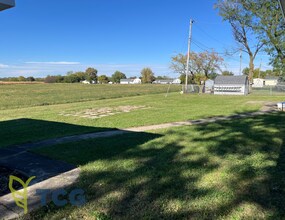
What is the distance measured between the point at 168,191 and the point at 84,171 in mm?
1432

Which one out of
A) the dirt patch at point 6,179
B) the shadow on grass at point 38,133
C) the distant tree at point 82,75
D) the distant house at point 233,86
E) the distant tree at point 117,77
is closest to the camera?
the dirt patch at point 6,179

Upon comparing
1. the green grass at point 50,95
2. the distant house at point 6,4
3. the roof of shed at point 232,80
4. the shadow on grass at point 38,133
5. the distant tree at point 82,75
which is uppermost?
the distant tree at point 82,75

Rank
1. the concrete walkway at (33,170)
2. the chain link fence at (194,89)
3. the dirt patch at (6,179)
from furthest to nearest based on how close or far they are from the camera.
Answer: the chain link fence at (194,89), the dirt patch at (6,179), the concrete walkway at (33,170)

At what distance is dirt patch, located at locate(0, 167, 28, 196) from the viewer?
3.31 m

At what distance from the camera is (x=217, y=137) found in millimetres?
6230

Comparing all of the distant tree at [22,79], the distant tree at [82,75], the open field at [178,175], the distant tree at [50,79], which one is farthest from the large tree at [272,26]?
the distant tree at [82,75]

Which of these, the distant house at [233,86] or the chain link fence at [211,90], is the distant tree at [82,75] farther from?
the distant house at [233,86]

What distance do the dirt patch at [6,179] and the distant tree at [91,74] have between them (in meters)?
116

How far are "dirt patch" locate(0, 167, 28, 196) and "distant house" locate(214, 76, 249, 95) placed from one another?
1190 inches

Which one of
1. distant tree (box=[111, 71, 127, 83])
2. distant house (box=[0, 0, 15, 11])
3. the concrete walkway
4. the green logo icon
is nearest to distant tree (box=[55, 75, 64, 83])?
distant tree (box=[111, 71, 127, 83])

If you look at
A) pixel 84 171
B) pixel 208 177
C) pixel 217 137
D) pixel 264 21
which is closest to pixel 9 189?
pixel 84 171

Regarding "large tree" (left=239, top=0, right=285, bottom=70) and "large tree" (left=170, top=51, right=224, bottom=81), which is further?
"large tree" (left=170, top=51, right=224, bottom=81)

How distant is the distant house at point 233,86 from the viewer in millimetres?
31391

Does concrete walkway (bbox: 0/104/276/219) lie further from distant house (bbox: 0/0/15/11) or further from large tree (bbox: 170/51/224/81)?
large tree (bbox: 170/51/224/81)
